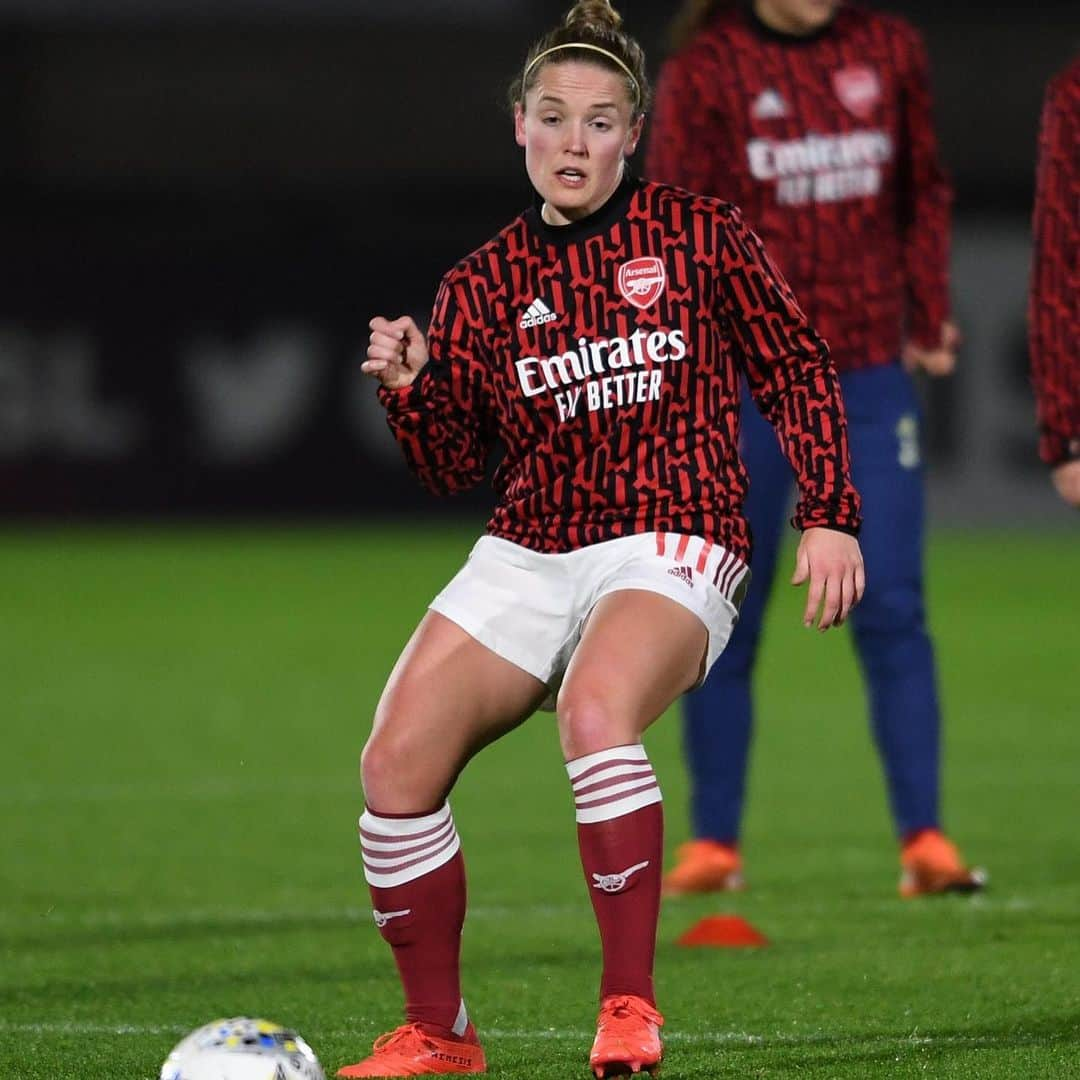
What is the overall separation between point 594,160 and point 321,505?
1377 centimetres

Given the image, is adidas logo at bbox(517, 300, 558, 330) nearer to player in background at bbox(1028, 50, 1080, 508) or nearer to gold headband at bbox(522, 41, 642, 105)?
gold headband at bbox(522, 41, 642, 105)

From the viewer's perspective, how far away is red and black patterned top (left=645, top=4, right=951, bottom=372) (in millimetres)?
6340

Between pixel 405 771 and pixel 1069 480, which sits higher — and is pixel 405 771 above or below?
below

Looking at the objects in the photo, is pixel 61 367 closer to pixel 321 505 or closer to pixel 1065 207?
pixel 321 505

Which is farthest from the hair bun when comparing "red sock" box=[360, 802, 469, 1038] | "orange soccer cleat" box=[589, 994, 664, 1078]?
"orange soccer cleat" box=[589, 994, 664, 1078]

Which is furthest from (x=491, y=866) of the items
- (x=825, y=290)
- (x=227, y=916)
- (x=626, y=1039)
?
(x=626, y=1039)

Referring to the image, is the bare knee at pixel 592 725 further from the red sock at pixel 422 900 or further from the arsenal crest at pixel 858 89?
the arsenal crest at pixel 858 89

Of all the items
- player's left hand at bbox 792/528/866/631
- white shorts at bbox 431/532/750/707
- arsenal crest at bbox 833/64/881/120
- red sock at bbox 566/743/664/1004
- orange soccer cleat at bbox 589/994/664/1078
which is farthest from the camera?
arsenal crest at bbox 833/64/881/120

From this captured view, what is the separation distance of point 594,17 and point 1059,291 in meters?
1.38

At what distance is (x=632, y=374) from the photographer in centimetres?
434

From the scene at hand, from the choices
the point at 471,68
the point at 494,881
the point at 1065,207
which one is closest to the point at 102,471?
the point at 471,68

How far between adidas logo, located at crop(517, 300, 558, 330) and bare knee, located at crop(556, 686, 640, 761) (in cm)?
71

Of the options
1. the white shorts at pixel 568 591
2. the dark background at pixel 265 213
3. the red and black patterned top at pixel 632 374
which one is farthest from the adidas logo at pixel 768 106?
the dark background at pixel 265 213

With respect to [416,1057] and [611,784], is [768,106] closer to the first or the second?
[611,784]
